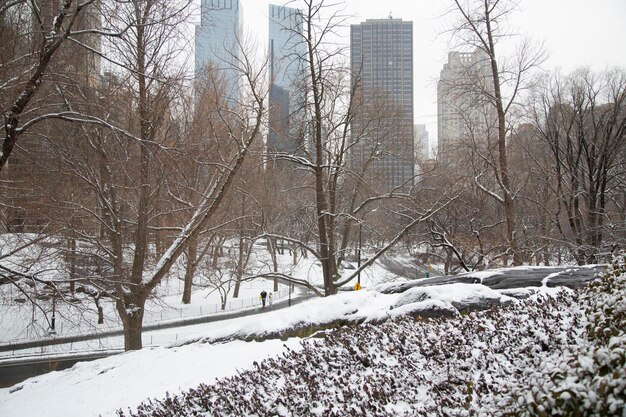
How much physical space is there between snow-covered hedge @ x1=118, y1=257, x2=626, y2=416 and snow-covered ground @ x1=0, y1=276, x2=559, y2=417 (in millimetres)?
1179

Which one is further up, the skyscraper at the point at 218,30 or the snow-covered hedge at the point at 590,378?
the skyscraper at the point at 218,30

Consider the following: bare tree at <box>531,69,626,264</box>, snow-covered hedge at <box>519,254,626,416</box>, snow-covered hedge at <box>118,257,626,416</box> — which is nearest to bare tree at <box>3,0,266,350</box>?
snow-covered hedge at <box>118,257,626,416</box>

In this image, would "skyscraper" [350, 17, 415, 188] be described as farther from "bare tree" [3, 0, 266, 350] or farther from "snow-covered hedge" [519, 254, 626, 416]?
"snow-covered hedge" [519, 254, 626, 416]

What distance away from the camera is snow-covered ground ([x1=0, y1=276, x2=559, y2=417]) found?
275 inches

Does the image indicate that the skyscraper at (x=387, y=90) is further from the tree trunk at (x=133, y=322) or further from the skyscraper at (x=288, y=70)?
the tree trunk at (x=133, y=322)

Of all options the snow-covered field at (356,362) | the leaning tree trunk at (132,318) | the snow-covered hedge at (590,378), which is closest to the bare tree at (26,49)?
the snow-covered field at (356,362)

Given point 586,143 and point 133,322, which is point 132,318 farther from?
point 586,143

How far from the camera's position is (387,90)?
1612 centimetres

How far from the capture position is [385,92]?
15734 millimetres

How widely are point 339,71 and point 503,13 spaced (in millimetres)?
4955

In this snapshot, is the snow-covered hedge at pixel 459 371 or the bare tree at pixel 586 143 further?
the bare tree at pixel 586 143

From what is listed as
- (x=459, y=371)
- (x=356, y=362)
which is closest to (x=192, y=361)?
(x=356, y=362)

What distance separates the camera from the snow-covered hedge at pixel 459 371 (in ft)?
7.89

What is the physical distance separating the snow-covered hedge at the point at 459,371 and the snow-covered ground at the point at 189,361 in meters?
1.18
